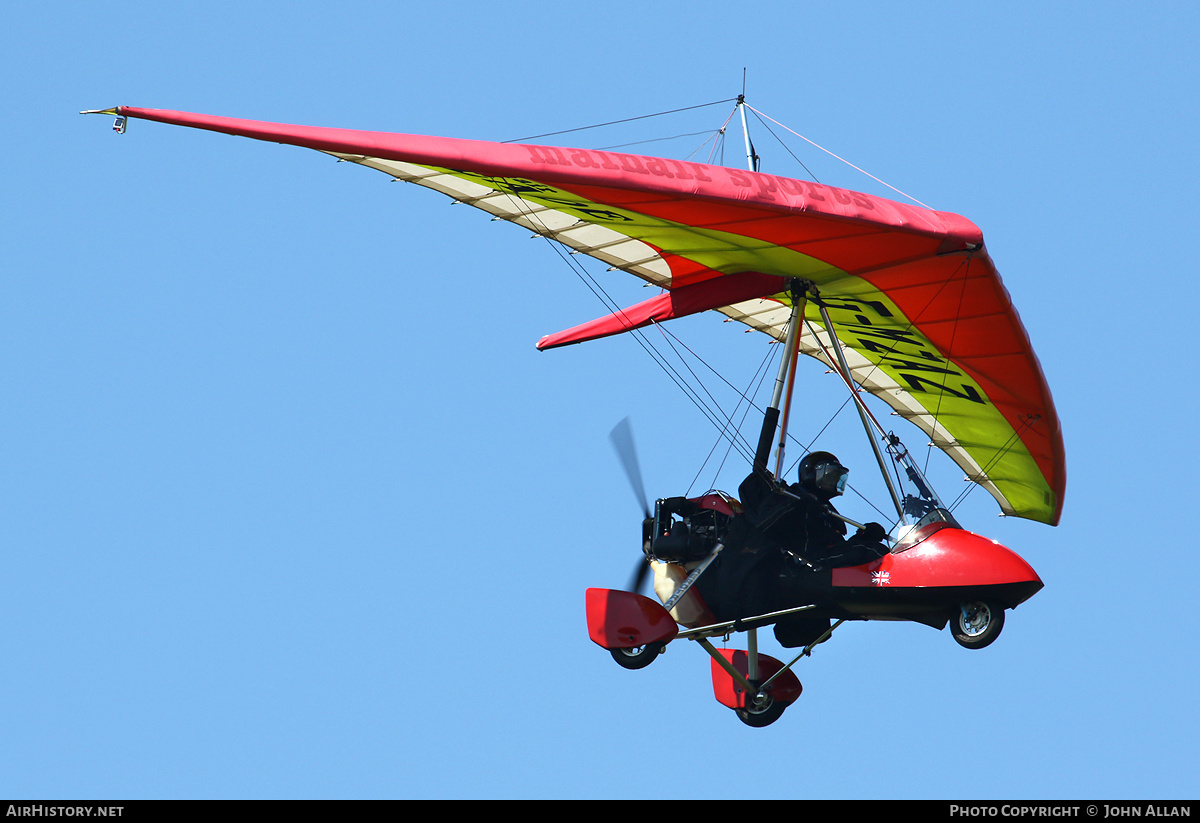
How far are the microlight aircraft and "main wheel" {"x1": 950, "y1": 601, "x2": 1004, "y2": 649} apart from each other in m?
0.02

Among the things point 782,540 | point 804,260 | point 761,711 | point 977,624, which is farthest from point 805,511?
point 761,711

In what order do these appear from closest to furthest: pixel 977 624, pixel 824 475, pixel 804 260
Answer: pixel 977 624, pixel 824 475, pixel 804 260

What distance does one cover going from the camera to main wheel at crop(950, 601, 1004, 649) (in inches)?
771

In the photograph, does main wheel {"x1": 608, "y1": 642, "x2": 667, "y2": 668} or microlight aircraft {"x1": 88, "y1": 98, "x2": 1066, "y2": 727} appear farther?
main wheel {"x1": 608, "y1": 642, "x2": 667, "y2": 668}

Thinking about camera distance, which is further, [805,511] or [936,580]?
[805,511]

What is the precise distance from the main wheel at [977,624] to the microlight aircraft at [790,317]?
0.02 m

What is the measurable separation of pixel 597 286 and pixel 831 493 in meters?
3.59

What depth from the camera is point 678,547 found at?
2070 centimetres

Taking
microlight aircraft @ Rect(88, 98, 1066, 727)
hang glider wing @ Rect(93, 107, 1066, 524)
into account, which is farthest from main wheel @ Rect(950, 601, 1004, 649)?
hang glider wing @ Rect(93, 107, 1066, 524)

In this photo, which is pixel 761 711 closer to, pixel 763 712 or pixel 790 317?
pixel 763 712

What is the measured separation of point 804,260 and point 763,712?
18.1 feet

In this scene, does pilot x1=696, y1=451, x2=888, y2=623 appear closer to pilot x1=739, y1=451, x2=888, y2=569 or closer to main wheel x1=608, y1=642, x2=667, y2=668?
pilot x1=739, y1=451, x2=888, y2=569

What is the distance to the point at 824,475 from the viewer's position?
20469 millimetres

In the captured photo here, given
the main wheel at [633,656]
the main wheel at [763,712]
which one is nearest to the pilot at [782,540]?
the main wheel at [633,656]
